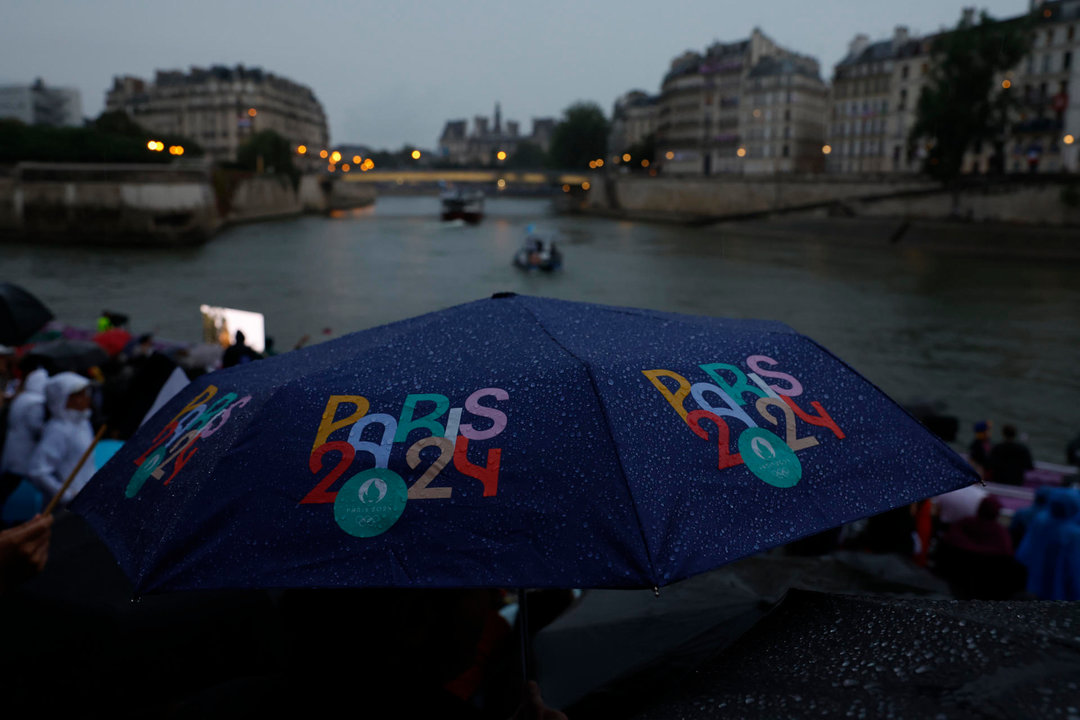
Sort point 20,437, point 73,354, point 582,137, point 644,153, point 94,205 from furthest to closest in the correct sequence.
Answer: point 644,153, point 582,137, point 94,205, point 73,354, point 20,437

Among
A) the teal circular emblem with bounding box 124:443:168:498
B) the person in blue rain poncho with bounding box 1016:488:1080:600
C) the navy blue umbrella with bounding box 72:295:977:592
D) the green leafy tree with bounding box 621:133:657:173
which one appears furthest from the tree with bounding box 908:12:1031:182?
the teal circular emblem with bounding box 124:443:168:498

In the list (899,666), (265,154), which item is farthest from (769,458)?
(265,154)

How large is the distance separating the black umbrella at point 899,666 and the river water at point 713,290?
8.83 metres

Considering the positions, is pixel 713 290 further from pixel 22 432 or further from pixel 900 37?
pixel 900 37

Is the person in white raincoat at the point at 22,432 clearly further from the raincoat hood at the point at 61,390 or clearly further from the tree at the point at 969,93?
the tree at the point at 969,93

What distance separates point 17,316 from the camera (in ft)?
26.5

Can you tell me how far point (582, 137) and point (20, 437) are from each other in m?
83.7

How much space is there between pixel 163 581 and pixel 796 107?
70.7m

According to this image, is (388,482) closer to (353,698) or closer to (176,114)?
(353,698)

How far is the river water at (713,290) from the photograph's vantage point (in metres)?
15.3

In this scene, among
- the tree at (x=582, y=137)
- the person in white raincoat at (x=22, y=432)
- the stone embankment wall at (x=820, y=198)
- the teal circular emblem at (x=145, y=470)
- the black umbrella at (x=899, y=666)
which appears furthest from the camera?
the tree at (x=582, y=137)

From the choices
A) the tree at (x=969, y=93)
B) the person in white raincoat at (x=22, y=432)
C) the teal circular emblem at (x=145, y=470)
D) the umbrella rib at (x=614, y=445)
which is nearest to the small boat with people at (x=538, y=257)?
the tree at (x=969, y=93)

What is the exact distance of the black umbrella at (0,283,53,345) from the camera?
7996 millimetres

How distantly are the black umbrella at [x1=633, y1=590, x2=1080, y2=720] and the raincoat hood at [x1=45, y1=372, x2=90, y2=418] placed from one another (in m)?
3.42
